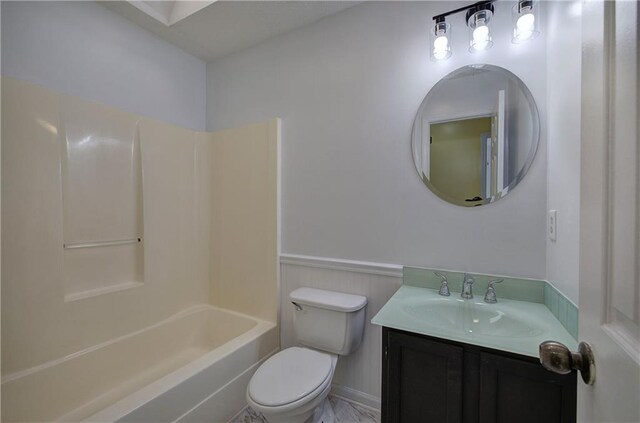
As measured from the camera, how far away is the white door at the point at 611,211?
41 cm

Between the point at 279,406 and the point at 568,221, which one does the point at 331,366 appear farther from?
the point at 568,221

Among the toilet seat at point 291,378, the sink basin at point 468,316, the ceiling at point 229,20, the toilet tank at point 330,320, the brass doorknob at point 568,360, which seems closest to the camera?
the brass doorknob at point 568,360

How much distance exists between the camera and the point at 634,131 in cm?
41

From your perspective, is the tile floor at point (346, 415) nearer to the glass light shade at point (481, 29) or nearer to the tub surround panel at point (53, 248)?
the tub surround panel at point (53, 248)

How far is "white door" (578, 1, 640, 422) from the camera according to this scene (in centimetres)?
41

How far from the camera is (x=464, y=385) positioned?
3.35 ft

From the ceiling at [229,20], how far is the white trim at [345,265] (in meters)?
1.62

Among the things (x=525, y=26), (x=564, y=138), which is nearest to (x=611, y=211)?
(x=564, y=138)

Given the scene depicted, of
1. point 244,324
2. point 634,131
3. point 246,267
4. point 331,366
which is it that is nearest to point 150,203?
point 246,267

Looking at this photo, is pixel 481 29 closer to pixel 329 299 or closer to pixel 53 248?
pixel 329 299

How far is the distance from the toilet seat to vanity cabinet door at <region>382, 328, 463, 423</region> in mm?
367

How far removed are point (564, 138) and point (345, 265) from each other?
124 centimetres

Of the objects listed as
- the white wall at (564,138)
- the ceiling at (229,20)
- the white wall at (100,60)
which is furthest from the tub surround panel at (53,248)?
the white wall at (564,138)

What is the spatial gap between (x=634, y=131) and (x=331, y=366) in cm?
152
